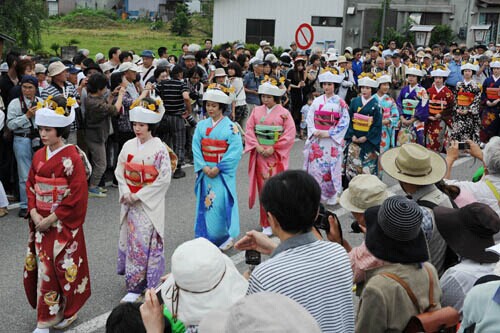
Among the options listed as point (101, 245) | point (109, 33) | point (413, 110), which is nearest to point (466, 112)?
point (413, 110)

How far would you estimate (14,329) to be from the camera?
195 inches

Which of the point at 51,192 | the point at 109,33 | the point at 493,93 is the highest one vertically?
the point at 109,33

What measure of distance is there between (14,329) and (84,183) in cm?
132

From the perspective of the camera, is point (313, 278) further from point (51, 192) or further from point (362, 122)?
point (362, 122)

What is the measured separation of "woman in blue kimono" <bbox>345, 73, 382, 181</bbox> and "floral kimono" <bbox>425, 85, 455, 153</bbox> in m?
3.35

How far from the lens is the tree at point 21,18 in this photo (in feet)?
51.3

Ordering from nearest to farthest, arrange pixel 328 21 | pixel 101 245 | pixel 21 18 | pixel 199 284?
pixel 199 284 < pixel 101 245 < pixel 21 18 < pixel 328 21

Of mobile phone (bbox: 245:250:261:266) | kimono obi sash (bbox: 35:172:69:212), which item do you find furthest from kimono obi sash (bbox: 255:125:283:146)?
mobile phone (bbox: 245:250:261:266)

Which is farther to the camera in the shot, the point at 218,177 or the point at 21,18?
the point at 21,18

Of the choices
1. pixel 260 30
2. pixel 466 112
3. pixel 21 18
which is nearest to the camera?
pixel 466 112

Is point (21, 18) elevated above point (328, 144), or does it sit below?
above

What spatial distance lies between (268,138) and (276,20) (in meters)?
22.8

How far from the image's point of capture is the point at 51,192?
4.87 metres

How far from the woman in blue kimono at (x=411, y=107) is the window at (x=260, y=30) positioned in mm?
18706
